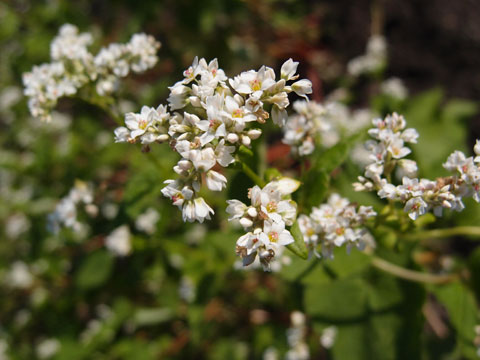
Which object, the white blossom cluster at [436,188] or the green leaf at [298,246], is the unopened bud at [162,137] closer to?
the green leaf at [298,246]

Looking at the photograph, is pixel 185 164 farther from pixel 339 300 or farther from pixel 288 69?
pixel 339 300

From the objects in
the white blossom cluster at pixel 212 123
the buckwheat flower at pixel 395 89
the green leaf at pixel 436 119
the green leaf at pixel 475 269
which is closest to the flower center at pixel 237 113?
the white blossom cluster at pixel 212 123

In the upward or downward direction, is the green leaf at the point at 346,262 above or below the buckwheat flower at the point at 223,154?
below

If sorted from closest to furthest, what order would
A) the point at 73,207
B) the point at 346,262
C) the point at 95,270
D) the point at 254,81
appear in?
the point at 254,81 < the point at 346,262 < the point at 73,207 < the point at 95,270

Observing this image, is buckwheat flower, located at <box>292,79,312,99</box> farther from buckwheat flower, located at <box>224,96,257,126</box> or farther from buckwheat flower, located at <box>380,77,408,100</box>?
buckwheat flower, located at <box>380,77,408,100</box>

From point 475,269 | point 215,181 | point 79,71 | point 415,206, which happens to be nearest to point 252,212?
point 215,181

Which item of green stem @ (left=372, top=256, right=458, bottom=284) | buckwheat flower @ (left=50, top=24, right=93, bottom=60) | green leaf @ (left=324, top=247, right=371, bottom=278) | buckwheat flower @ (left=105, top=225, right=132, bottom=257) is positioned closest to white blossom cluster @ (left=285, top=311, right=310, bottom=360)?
green stem @ (left=372, top=256, right=458, bottom=284)
